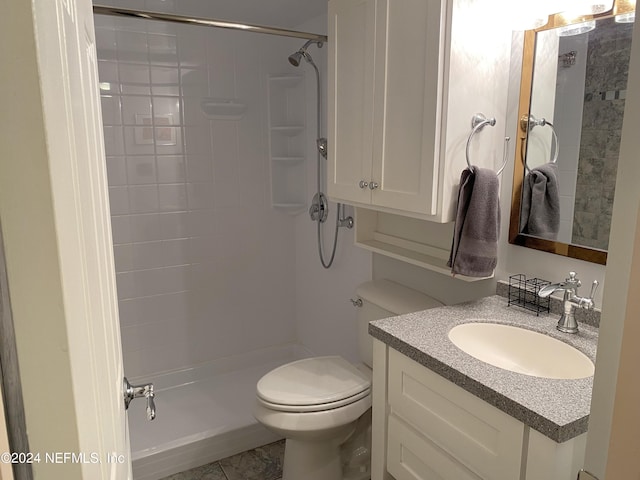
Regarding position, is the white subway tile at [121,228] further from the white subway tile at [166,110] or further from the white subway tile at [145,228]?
the white subway tile at [166,110]

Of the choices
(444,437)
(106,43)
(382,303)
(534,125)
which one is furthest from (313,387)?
(106,43)

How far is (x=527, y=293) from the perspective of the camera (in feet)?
5.13

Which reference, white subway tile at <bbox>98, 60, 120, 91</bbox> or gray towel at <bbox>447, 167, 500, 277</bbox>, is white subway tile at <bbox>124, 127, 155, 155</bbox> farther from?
gray towel at <bbox>447, 167, 500, 277</bbox>

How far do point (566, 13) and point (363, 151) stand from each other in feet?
2.50

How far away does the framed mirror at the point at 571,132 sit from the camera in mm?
1322

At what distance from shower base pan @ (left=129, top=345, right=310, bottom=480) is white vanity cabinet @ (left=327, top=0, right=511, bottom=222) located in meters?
1.39

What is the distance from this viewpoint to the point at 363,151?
1.77 meters

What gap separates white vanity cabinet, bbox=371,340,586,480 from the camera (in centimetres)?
99

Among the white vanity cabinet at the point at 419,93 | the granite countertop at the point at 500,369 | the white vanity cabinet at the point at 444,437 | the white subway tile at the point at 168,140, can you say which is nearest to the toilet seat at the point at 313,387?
the white vanity cabinet at the point at 444,437

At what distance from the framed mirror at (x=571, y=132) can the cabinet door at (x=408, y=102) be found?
0.33 m

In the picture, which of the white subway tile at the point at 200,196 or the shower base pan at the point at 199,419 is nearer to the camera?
the shower base pan at the point at 199,419

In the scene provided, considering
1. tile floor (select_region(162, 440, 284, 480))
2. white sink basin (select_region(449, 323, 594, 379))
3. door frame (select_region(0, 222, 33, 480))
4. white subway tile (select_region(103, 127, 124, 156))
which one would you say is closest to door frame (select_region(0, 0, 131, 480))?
door frame (select_region(0, 222, 33, 480))

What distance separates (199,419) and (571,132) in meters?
2.15

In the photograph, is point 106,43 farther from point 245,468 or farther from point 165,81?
point 245,468
